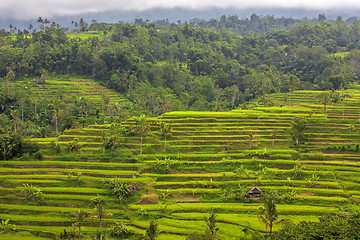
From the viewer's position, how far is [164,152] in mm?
48000

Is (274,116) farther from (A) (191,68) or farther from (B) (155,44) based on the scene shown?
(B) (155,44)

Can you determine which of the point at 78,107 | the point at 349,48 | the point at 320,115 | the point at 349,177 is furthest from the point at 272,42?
the point at 349,177

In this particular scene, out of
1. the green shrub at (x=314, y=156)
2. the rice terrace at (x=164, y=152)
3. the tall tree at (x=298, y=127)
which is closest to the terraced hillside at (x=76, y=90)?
the rice terrace at (x=164, y=152)

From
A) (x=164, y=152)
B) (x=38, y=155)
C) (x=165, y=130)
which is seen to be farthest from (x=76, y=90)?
(x=164, y=152)

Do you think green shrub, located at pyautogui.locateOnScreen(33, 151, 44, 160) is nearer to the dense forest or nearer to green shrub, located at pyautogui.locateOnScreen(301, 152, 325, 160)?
the dense forest

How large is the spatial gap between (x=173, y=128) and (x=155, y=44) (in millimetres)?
56081

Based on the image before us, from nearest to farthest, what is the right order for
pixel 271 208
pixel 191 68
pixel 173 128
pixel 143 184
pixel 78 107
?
pixel 271 208
pixel 143 184
pixel 173 128
pixel 78 107
pixel 191 68

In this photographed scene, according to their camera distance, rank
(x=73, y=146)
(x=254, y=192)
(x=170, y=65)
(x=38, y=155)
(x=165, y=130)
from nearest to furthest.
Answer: (x=254, y=192) < (x=38, y=155) < (x=73, y=146) < (x=165, y=130) < (x=170, y=65)

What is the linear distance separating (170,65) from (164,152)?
157 feet

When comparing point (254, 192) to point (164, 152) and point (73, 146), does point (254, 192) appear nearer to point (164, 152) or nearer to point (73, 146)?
point (164, 152)

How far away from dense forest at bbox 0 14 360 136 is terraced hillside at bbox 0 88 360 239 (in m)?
15.0

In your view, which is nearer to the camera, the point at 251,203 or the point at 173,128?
the point at 251,203

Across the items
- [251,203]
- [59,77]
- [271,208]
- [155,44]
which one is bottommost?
[251,203]

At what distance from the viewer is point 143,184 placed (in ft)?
132
